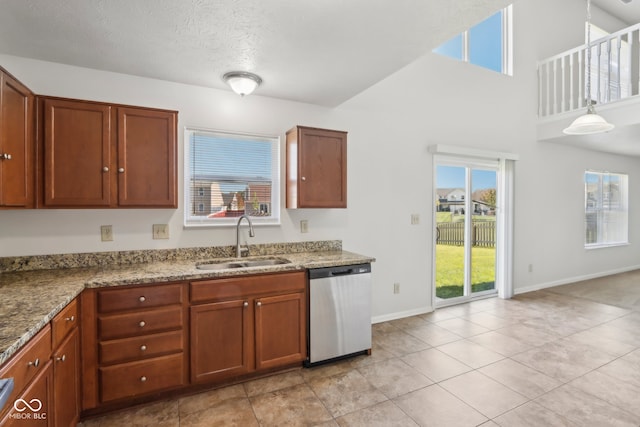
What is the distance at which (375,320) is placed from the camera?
3.69 metres

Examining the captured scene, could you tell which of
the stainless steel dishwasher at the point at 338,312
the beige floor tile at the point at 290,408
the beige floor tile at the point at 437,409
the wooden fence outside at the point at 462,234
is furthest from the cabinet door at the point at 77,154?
the wooden fence outside at the point at 462,234

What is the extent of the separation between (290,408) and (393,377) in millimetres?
888

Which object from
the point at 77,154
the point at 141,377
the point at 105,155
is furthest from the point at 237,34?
the point at 141,377

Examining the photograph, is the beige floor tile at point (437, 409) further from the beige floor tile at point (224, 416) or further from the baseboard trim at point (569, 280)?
the baseboard trim at point (569, 280)

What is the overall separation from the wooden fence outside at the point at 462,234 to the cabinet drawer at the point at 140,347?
3331mm

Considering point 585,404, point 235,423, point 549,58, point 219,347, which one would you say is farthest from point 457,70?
point 235,423

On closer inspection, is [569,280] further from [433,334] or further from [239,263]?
[239,263]

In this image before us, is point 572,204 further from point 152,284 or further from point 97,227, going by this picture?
point 97,227

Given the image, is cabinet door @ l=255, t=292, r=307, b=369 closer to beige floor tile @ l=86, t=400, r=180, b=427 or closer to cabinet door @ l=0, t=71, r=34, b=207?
beige floor tile @ l=86, t=400, r=180, b=427

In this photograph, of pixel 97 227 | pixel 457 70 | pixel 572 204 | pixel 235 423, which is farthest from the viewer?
→ pixel 572 204

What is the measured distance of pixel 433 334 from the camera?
11.1 feet

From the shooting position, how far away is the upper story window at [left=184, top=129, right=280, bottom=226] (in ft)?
9.57

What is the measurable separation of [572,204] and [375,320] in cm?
449

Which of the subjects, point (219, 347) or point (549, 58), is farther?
point (549, 58)
